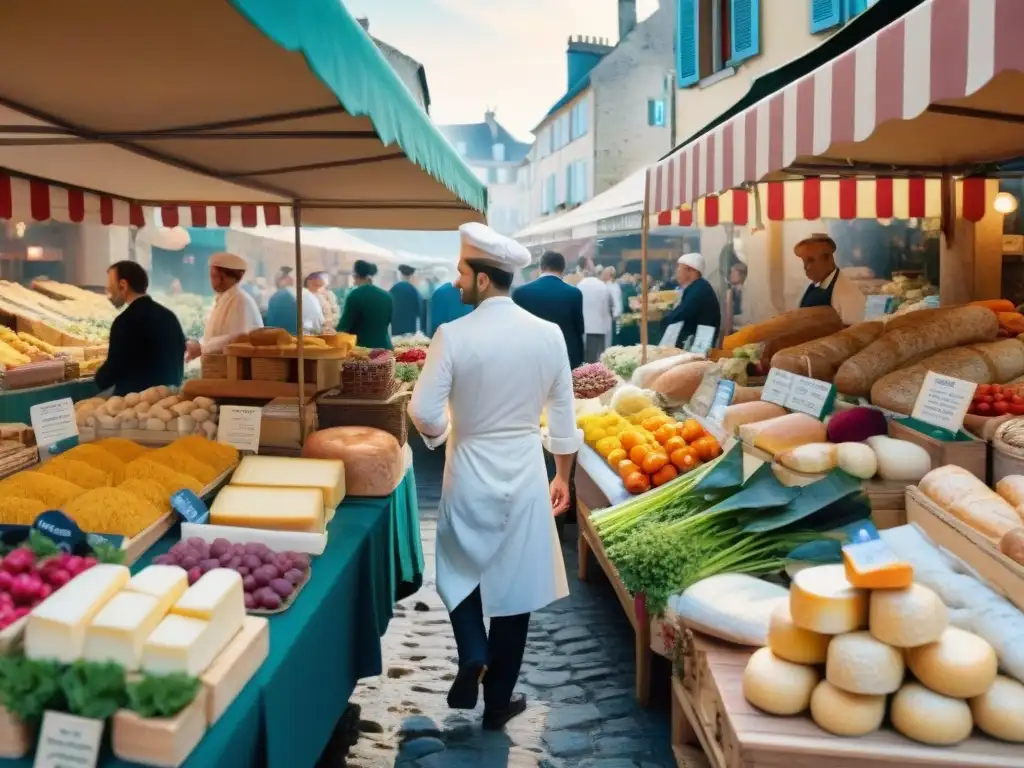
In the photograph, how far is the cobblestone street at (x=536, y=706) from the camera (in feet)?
10.4

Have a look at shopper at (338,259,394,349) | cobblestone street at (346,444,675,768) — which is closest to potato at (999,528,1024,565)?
cobblestone street at (346,444,675,768)

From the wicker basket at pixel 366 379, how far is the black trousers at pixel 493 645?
4.05 ft

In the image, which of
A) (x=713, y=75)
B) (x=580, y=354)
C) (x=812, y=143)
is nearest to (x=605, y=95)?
(x=713, y=75)

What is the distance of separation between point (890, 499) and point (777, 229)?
8248 mm

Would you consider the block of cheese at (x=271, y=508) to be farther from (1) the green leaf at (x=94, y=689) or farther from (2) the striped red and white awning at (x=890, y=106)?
(2) the striped red and white awning at (x=890, y=106)

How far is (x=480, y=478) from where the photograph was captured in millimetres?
3219

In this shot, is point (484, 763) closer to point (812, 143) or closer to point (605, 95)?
point (812, 143)

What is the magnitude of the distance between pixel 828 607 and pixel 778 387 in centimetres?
209

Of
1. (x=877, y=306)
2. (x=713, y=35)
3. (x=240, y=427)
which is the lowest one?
(x=240, y=427)

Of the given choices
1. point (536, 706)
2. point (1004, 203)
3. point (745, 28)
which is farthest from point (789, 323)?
point (745, 28)

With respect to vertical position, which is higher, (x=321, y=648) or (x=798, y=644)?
(x=798, y=644)

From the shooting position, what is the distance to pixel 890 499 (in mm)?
2914

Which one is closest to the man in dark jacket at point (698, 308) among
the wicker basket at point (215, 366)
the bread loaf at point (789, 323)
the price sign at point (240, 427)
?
the bread loaf at point (789, 323)

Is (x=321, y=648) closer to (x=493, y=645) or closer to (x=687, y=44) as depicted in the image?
(x=493, y=645)
